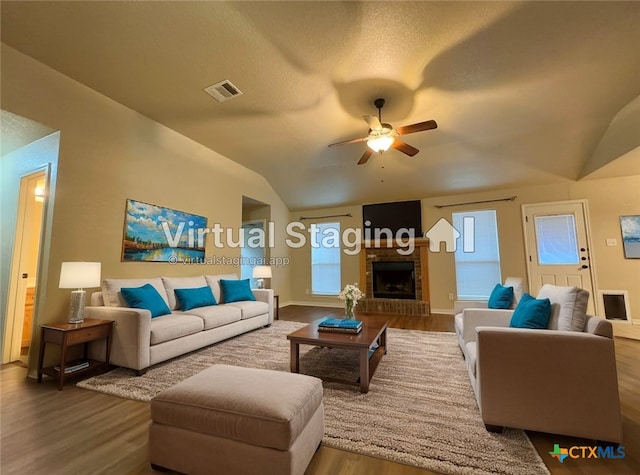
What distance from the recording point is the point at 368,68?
9.27ft

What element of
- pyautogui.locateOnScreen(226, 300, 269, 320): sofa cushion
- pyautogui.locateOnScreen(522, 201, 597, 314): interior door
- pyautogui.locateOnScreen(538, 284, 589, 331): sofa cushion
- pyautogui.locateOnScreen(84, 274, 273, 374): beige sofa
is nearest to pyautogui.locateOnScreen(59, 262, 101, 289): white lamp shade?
pyautogui.locateOnScreen(84, 274, 273, 374): beige sofa

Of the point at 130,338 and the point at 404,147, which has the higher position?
the point at 404,147

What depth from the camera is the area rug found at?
5.09 ft

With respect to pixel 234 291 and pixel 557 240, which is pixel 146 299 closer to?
pixel 234 291

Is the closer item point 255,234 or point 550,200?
point 550,200

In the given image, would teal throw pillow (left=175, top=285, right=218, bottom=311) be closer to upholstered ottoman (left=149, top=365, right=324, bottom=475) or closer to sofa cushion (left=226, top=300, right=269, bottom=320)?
sofa cushion (left=226, top=300, right=269, bottom=320)

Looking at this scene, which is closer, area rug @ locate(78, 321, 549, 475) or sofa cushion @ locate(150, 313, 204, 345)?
area rug @ locate(78, 321, 549, 475)

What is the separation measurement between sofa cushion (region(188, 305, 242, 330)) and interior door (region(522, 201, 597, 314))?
17.2 ft

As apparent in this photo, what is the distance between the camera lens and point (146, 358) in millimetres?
2639

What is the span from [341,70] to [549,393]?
3.12 meters

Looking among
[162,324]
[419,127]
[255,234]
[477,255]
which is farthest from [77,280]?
[477,255]

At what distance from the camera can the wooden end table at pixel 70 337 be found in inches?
93.8

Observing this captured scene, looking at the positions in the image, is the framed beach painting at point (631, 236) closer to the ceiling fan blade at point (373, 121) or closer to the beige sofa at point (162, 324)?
the ceiling fan blade at point (373, 121)

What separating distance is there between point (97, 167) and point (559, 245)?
7139 mm
